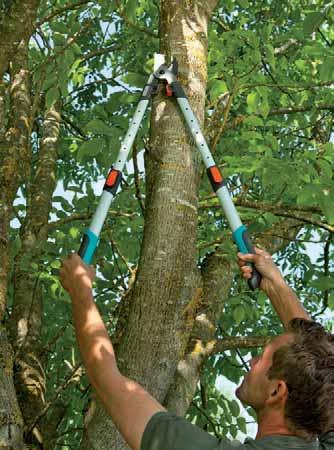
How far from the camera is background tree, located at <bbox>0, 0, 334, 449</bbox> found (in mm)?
3760

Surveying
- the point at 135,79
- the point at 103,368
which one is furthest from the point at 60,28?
the point at 103,368

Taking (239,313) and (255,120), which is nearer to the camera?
(255,120)

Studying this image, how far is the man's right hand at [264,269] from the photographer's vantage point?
12.1 ft

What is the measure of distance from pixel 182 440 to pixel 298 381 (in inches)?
17.8

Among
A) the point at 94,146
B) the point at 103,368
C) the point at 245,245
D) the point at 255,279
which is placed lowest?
the point at 103,368

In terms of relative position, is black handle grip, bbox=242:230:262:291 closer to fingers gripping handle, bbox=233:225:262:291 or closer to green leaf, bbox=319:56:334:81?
fingers gripping handle, bbox=233:225:262:291

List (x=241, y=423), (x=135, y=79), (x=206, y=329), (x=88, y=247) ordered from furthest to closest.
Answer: (x=241, y=423)
(x=206, y=329)
(x=135, y=79)
(x=88, y=247)

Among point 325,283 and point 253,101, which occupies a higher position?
point 253,101

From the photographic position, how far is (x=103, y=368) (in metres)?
2.67

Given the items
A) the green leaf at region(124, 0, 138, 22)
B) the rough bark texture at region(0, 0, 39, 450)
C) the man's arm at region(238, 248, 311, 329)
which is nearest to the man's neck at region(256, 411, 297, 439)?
the man's arm at region(238, 248, 311, 329)

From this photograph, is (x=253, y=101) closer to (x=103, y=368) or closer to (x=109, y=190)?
(x=109, y=190)

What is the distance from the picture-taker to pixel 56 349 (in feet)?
22.6

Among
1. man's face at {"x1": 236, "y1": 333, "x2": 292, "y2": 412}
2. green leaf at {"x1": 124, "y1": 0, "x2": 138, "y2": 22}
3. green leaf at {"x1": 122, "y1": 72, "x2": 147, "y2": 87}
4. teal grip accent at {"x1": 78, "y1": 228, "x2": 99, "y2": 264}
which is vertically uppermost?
green leaf at {"x1": 124, "y1": 0, "x2": 138, "y2": 22}

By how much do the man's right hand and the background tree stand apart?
291mm
